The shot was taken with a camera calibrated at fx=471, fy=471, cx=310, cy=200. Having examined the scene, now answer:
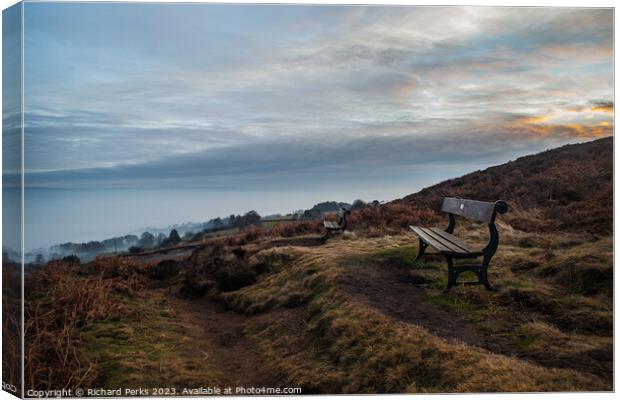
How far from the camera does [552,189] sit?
42.5 feet

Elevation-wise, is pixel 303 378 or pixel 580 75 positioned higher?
pixel 580 75

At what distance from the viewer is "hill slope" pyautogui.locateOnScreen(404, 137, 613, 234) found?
351 inches

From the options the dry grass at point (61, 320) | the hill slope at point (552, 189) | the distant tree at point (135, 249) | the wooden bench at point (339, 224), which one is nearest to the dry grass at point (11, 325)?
the dry grass at point (61, 320)

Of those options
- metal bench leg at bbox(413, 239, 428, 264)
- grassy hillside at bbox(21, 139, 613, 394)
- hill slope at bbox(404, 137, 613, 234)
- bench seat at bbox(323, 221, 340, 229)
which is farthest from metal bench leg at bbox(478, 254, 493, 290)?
bench seat at bbox(323, 221, 340, 229)

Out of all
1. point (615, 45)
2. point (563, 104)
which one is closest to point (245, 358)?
point (563, 104)

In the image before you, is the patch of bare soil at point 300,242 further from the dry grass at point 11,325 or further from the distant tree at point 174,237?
the dry grass at point 11,325

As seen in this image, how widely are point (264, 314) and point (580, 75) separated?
5.61 m

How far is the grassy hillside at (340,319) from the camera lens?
497cm

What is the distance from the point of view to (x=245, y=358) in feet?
19.5

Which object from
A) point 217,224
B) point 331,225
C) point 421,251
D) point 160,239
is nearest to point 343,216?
point 331,225

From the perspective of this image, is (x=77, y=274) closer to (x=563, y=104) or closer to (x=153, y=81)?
(x=153, y=81)

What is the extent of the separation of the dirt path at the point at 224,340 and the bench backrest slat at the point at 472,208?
3665 millimetres

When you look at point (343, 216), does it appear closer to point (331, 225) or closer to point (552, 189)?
point (331, 225)

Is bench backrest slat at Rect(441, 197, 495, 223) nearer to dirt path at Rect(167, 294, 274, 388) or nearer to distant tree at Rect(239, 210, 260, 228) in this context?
dirt path at Rect(167, 294, 274, 388)
